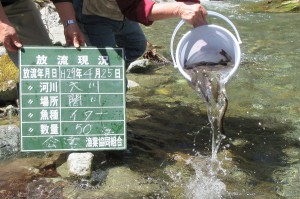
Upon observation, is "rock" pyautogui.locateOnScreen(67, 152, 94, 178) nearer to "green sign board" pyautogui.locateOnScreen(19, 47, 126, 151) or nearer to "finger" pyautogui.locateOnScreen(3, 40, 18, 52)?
"green sign board" pyautogui.locateOnScreen(19, 47, 126, 151)

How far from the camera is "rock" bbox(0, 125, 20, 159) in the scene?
412cm

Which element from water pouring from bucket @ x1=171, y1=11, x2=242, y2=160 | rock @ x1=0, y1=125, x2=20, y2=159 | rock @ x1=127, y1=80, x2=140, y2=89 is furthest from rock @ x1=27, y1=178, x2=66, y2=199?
rock @ x1=127, y1=80, x2=140, y2=89

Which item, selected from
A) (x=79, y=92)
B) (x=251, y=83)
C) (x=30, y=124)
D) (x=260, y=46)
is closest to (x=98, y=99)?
(x=79, y=92)

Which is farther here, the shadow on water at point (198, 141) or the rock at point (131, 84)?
the rock at point (131, 84)

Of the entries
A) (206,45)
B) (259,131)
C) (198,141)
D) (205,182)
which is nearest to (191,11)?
(206,45)

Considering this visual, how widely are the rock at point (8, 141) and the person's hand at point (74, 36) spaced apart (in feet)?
3.25

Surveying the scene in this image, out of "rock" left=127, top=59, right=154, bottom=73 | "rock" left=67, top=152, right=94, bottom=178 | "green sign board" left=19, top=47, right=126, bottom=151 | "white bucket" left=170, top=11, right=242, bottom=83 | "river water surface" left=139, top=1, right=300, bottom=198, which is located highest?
"white bucket" left=170, top=11, right=242, bottom=83

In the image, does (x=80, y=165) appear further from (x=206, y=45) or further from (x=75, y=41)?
(x=206, y=45)

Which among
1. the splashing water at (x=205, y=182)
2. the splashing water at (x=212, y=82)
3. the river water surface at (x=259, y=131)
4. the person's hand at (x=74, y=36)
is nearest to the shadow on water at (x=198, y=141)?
the river water surface at (x=259, y=131)

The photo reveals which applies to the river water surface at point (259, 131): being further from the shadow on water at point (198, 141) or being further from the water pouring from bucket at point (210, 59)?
the water pouring from bucket at point (210, 59)

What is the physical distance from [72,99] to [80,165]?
500 mm

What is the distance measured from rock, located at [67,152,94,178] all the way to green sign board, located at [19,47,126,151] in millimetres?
91

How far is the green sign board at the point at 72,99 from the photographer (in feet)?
12.0

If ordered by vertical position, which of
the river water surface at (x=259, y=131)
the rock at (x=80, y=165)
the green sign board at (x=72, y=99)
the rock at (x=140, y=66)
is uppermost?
the green sign board at (x=72, y=99)
